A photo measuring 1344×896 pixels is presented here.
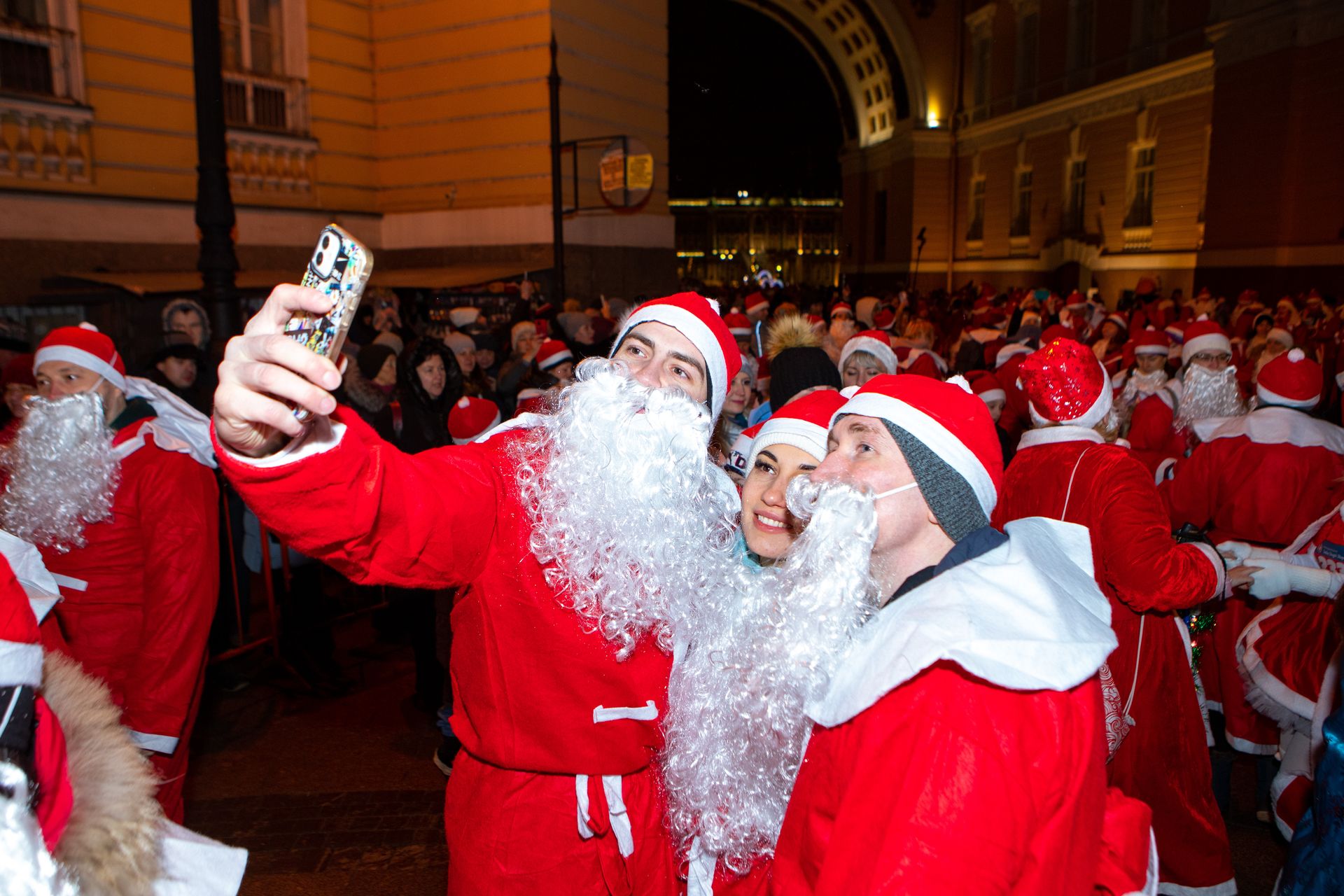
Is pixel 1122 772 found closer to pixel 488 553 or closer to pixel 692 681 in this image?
pixel 692 681

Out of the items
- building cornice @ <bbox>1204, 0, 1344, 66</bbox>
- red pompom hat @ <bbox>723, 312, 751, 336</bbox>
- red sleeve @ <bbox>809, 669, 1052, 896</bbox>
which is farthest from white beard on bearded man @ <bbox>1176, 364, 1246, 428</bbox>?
building cornice @ <bbox>1204, 0, 1344, 66</bbox>

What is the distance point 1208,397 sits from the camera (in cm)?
641

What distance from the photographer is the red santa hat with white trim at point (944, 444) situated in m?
1.95

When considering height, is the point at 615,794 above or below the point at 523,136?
below

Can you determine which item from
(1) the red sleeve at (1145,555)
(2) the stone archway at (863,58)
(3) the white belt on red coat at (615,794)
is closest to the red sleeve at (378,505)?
(3) the white belt on red coat at (615,794)

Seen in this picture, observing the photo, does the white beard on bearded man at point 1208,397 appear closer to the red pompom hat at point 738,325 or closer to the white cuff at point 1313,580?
the white cuff at point 1313,580

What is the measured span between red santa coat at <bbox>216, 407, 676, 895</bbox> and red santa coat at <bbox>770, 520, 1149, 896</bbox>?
0.65 meters

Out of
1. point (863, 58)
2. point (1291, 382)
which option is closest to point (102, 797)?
point (1291, 382)

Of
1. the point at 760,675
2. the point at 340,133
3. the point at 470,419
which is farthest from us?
the point at 340,133

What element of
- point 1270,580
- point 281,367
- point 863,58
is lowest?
point 1270,580

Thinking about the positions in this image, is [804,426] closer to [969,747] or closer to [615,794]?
[615,794]

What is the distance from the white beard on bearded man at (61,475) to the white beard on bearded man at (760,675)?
2.78 m

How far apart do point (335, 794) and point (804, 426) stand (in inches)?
144

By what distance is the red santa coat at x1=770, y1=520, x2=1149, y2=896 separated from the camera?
146cm
